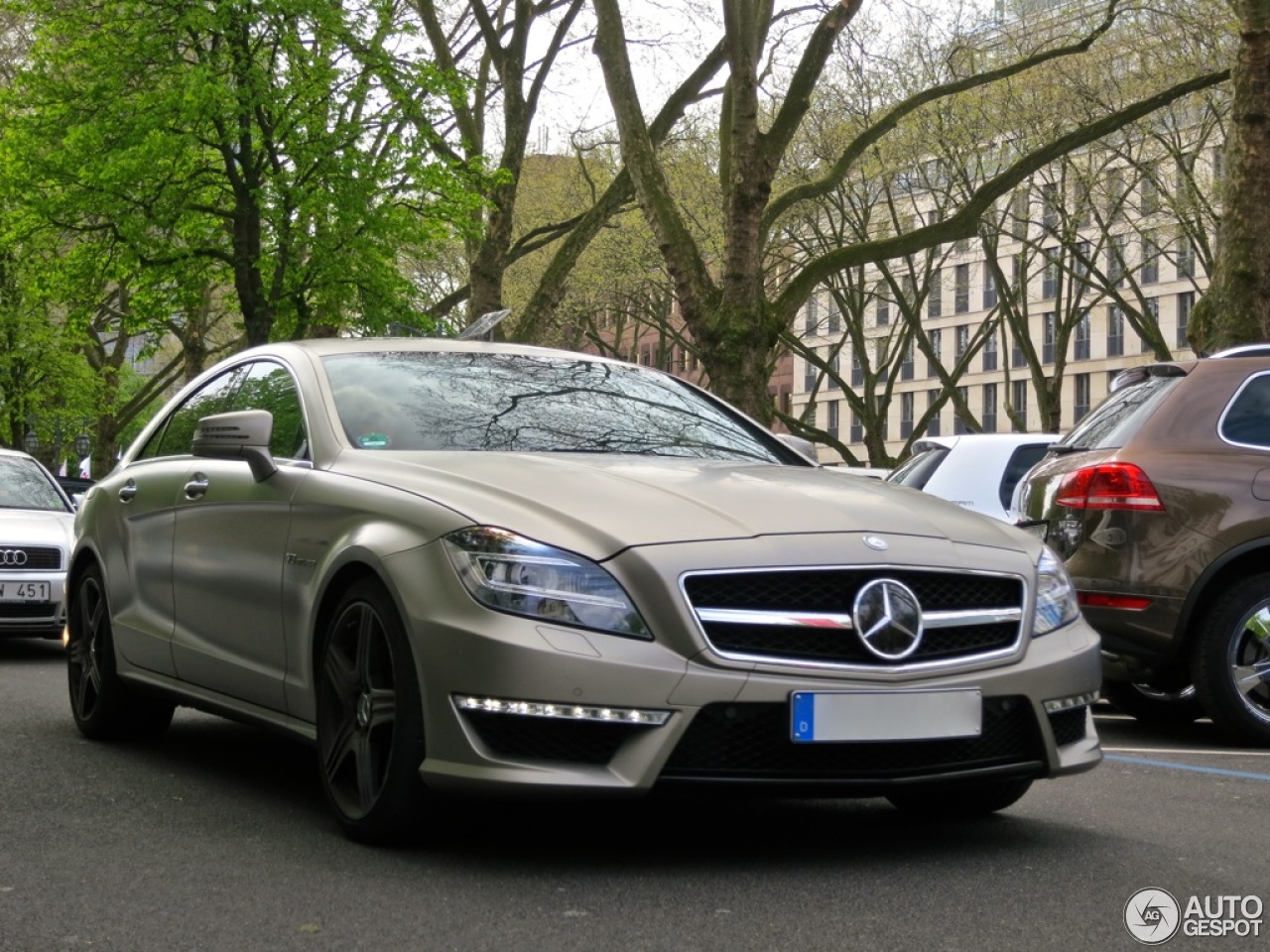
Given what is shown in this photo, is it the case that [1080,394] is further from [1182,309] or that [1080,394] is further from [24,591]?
[24,591]

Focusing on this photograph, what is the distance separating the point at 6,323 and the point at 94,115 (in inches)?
612

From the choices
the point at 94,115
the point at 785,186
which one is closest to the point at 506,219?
the point at 94,115

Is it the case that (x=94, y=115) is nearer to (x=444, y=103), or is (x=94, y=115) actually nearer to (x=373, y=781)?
(x=444, y=103)

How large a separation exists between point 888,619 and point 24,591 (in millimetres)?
9898

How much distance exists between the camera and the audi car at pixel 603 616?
4.68m

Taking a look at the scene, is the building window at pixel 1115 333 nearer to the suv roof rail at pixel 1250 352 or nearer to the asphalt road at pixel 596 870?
the suv roof rail at pixel 1250 352

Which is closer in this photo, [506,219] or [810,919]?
[810,919]

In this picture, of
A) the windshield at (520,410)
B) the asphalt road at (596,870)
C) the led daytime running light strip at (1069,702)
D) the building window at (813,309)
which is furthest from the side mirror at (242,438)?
the building window at (813,309)

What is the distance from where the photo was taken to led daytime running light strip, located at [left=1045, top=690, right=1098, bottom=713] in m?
5.14

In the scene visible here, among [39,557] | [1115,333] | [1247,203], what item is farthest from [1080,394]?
[39,557]

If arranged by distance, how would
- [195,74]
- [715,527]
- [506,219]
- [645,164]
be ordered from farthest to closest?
[506,219], [195,74], [645,164], [715,527]

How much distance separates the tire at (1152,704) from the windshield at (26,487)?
838cm

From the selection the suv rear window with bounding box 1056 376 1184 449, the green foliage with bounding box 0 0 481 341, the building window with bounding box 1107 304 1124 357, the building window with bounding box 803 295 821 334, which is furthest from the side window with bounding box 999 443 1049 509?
the building window with bounding box 1107 304 1124 357

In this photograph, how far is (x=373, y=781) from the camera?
5.11 m
